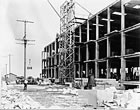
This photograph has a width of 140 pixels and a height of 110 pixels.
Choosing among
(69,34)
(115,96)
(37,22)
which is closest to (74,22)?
(69,34)

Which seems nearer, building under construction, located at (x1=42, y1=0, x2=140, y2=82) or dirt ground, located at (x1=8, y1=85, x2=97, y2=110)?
dirt ground, located at (x1=8, y1=85, x2=97, y2=110)

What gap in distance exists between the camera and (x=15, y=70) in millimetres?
4094

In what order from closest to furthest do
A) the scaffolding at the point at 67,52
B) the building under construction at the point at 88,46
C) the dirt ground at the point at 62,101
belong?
the dirt ground at the point at 62,101 < the building under construction at the point at 88,46 < the scaffolding at the point at 67,52

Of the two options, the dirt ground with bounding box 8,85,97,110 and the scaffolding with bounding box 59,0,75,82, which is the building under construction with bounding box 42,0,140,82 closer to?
the scaffolding with bounding box 59,0,75,82

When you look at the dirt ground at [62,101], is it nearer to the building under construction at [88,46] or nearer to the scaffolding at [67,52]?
the building under construction at [88,46]

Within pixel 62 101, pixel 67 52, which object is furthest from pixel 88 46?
pixel 62 101

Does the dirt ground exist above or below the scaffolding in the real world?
below

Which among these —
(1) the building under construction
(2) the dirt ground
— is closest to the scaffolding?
(1) the building under construction

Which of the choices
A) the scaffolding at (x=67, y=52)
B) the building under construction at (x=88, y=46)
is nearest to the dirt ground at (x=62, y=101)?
the building under construction at (x=88, y=46)

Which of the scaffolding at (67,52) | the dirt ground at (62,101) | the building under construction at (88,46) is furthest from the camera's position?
the scaffolding at (67,52)

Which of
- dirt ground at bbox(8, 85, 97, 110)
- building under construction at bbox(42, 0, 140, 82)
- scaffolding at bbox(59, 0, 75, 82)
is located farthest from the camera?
scaffolding at bbox(59, 0, 75, 82)

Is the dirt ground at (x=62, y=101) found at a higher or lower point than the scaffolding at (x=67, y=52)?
lower

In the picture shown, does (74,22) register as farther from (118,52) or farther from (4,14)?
(4,14)

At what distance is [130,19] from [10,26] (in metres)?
12.4
